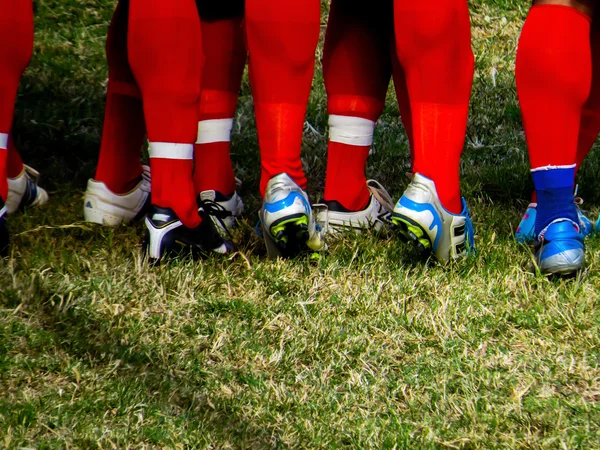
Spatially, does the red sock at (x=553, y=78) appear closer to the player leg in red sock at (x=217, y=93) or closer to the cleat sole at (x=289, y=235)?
the cleat sole at (x=289, y=235)

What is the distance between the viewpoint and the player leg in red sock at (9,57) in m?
2.47

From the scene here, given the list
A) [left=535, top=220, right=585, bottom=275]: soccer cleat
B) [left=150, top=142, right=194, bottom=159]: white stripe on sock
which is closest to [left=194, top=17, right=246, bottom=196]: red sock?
[left=150, top=142, right=194, bottom=159]: white stripe on sock

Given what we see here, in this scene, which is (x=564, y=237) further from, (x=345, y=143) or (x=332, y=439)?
(x=332, y=439)

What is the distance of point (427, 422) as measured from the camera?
1.83 meters

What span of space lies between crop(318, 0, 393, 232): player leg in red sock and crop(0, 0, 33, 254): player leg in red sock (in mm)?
942

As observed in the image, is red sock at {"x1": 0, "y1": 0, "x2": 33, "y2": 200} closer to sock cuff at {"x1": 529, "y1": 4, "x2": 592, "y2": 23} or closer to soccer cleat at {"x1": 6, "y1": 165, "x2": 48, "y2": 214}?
soccer cleat at {"x1": 6, "y1": 165, "x2": 48, "y2": 214}

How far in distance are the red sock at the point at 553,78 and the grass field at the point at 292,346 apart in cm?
35

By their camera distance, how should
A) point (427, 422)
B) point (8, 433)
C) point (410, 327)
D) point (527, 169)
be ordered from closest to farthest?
point (8, 433)
point (427, 422)
point (410, 327)
point (527, 169)

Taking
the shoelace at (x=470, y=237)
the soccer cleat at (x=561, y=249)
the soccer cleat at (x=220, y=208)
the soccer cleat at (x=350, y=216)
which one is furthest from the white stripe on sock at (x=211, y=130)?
the soccer cleat at (x=561, y=249)

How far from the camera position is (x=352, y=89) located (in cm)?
277

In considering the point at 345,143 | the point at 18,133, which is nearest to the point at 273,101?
the point at 345,143

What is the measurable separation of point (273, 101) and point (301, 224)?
38 cm

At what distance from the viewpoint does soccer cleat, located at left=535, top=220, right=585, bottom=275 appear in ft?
7.90

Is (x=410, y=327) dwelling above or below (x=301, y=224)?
below
